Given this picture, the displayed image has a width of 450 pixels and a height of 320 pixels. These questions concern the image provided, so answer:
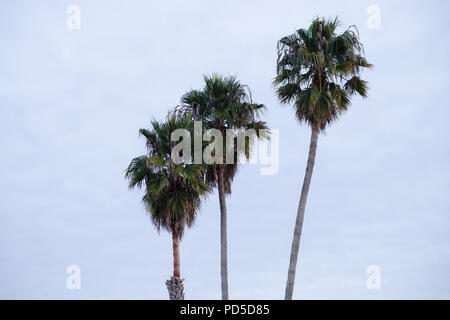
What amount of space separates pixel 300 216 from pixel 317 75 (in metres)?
6.16

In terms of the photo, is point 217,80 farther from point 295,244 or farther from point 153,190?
point 295,244

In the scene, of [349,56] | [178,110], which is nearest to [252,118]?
[178,110]

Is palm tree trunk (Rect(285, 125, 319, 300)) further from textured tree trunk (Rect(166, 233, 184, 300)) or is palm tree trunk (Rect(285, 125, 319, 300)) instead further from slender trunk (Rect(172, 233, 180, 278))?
slender trunk (Rect(172, 233, 180, 278))

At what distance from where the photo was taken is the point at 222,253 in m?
26.5

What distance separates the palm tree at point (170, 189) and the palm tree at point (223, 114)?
1088 mm

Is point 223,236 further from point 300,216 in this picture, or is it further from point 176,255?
point 300,216

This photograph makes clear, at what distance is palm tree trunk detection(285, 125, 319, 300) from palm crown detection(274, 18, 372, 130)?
729 mm

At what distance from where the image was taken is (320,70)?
2550 centimetres

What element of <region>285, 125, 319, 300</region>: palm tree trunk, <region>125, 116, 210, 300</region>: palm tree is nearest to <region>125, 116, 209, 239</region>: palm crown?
<region>125, 116, 210, 300</region>: palm tree

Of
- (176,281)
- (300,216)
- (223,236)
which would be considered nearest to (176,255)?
(176,281)

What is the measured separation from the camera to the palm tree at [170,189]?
25609mm

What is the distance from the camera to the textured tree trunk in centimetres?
2553

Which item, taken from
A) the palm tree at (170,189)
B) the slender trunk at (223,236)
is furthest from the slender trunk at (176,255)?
the slender trunk at (223,236)

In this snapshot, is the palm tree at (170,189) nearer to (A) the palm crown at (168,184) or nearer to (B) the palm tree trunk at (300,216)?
(A) the palm crown at (168,184)
